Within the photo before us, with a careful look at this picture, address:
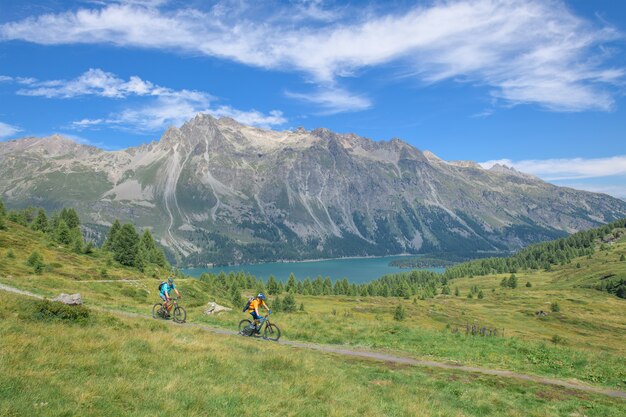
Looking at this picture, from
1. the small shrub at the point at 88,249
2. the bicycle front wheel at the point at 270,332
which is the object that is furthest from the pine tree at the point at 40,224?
the bicycle front wheel at the point at 270,332

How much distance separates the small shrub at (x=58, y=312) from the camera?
19.0 meters

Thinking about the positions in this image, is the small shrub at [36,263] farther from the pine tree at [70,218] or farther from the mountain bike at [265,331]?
the pine tree at [70,218]

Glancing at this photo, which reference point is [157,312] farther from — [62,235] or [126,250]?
[62,235]

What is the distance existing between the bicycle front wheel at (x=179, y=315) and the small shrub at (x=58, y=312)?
14.3 metres

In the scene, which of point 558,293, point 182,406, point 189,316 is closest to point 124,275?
point 189,316

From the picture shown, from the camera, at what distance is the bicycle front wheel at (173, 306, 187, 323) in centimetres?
3431

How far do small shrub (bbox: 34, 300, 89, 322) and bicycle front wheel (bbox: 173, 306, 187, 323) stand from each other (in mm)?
14313

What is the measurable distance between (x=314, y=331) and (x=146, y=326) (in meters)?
15.5

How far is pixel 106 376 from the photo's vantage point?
503 inches

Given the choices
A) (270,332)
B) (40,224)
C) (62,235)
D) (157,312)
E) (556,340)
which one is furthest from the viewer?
(40,224)

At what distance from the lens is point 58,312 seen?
64.1ft

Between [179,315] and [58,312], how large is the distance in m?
15.9

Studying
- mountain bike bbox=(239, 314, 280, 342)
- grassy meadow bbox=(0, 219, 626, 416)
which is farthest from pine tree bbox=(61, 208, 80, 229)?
mountain bike bbox=(239, 314, 280, 342)

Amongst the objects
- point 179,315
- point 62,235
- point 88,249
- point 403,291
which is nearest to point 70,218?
point 62,235
